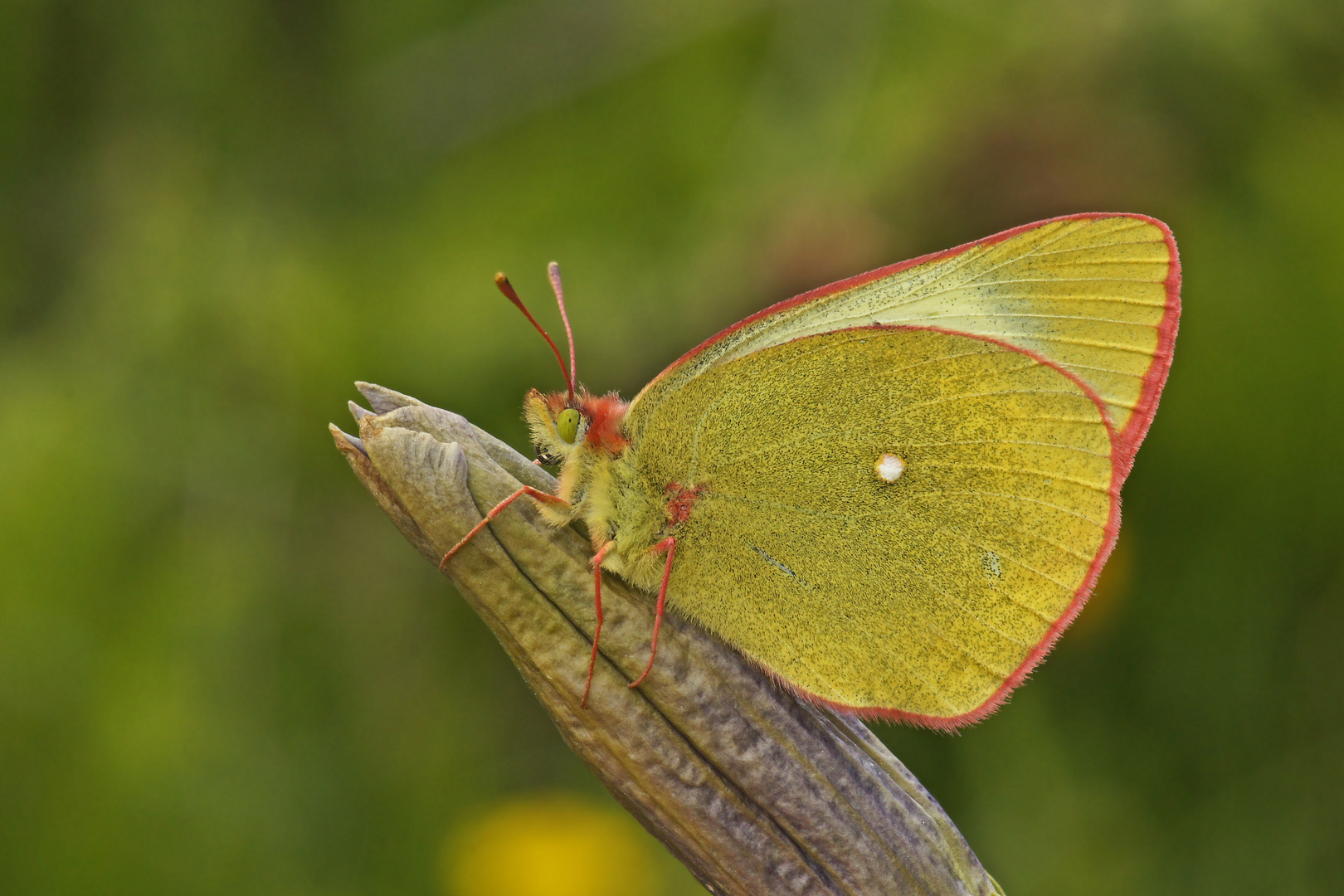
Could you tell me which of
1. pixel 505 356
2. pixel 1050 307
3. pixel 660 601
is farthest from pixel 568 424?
pixel 505 356

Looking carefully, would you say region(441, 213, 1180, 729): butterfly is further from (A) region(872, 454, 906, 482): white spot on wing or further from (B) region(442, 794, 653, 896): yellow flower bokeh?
(B) region(442, 794, 653, 896): yellow flower bokeh

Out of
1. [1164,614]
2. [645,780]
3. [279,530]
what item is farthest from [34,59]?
[1164,614]

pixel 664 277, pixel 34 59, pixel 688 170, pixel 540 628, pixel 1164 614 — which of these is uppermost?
pixel 34 59

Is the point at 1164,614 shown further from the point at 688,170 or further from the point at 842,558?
the point at 688,170

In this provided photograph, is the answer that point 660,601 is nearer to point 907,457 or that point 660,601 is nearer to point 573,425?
point 573,425

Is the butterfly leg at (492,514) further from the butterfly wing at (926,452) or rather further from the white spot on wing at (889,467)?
the white spot on wing at (889,467)

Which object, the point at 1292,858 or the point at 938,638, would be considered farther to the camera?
the point at 1292,858

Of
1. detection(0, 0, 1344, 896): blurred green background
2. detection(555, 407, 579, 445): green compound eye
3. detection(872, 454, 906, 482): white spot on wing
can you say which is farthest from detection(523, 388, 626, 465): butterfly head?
detection(0, 0, 1344, 896): blurred green background
